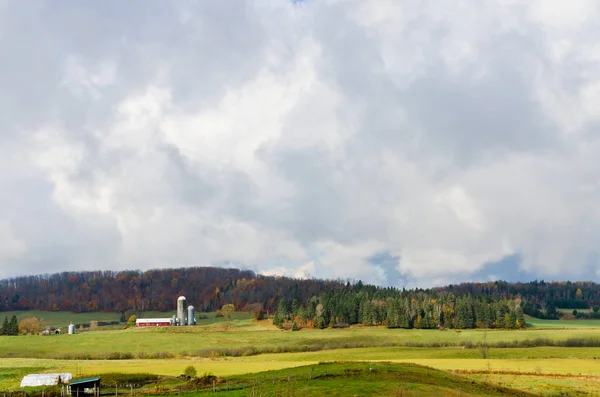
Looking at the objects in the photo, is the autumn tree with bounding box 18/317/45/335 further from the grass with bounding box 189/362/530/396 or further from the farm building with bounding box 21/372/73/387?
the grass with bounding box 189/362/530/396

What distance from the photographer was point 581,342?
437ft

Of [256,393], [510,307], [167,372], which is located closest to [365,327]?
[510,307]

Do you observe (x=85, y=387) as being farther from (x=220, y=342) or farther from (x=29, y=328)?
(x=29, y=328)

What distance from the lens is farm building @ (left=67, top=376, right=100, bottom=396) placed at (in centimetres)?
6181

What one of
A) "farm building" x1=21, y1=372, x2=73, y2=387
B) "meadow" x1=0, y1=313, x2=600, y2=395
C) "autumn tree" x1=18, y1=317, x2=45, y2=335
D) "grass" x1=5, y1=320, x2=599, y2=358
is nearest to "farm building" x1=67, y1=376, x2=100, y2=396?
"farm building" x1=21, y1=372, x2=73, y2=387

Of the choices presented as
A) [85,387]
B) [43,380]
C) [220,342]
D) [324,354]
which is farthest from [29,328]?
[85,387]

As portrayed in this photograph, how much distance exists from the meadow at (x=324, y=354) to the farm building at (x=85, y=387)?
1297cm

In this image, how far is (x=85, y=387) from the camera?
63.2 m

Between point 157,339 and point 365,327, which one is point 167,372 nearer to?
point 157,339

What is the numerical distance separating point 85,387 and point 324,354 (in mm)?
55330

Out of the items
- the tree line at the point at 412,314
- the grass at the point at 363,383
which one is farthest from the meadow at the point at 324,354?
the tree line at the point at 412,314

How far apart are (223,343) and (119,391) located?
224 ft

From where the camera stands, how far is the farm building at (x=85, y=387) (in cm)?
6181

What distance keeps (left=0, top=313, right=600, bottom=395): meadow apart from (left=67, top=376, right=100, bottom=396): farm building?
1297 cm
